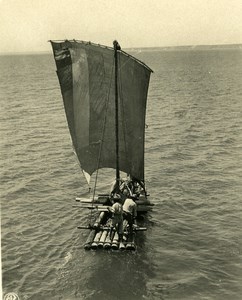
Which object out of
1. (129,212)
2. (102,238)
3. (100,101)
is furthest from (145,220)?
(100,101)

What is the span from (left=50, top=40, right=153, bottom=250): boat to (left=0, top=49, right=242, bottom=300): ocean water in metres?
1.44

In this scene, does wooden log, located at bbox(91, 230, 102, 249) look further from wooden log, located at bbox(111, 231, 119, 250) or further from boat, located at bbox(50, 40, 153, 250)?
wooden log, located at bbox(111, 231, 119, 250)

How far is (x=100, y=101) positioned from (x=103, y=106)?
0.86 feet

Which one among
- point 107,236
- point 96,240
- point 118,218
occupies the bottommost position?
point 107,236

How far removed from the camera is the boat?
1576 cm

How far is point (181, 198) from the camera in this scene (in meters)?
21.0

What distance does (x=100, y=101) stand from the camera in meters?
16.7

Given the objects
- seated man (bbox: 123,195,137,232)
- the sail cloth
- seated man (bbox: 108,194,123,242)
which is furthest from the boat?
seated man (bbox: 108,194,123,242)

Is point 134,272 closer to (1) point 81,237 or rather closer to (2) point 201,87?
(1) point 81,237

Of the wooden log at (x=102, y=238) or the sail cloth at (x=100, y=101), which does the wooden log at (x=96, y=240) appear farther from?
the sail cloth at (x=100, y=101)

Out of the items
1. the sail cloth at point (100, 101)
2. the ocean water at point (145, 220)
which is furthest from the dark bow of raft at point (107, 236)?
the sail cloth at point (100, 101)

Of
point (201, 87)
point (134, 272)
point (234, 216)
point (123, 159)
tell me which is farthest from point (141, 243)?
point (201, 87)

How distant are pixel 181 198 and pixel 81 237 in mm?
6664

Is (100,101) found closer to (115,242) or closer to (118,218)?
(118,218)
